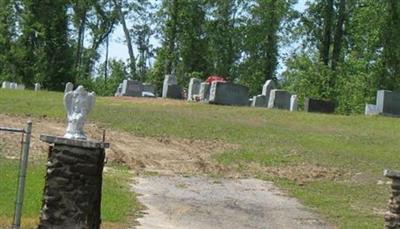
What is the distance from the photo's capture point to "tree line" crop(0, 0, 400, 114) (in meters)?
53.1

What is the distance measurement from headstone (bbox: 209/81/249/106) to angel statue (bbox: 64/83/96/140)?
23507 millimetres

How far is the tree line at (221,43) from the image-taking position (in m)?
53.1

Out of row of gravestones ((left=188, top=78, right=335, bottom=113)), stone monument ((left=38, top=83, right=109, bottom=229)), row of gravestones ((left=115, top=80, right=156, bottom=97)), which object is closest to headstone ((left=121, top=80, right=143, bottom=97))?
row of gravestones ((left=115, top=80, right=156, bottom=97))

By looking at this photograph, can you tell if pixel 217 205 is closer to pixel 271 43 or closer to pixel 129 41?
pixel 271 43

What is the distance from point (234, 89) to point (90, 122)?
11.6m

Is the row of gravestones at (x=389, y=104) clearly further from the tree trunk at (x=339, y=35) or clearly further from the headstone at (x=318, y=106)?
the tree trunk at (x=339, y=35)

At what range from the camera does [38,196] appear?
13242 mm

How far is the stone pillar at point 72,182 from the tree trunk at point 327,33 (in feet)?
151

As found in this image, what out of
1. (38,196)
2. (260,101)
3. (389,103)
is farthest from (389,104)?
(38,196)

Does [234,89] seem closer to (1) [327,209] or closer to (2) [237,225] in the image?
(1) [327,209]

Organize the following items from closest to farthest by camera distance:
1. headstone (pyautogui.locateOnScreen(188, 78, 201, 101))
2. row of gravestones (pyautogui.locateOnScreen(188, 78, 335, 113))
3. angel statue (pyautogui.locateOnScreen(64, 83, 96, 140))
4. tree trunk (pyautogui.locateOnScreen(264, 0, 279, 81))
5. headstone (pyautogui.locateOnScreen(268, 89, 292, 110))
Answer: angel statue (pyautogui.locateOnScreen(64, 83, 96, 140)) → row of gravestones (pyautogui.locateOnScreen(188, 78, 335, 113)) → headstone (pyautogui.locateOnScreen(268, 89, 292, 110)) → headstone (pyautogui.locateOnScreen(188, 78, 201, 101)) → tree trunk (pyautogui.locateOnScreen(264, 0, 279, 81))

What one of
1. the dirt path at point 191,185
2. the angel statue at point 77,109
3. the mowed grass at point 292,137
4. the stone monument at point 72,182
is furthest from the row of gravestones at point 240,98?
the stone monument at point 72,182

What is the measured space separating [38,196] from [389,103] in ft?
74.9

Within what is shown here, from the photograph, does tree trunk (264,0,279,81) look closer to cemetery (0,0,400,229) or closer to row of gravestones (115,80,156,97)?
cemetery (0,0,400,229)
